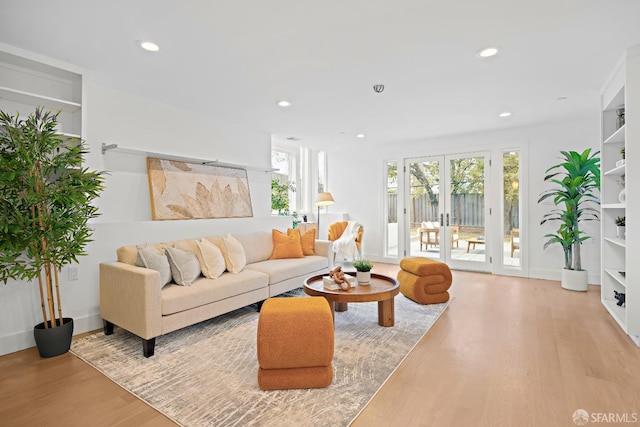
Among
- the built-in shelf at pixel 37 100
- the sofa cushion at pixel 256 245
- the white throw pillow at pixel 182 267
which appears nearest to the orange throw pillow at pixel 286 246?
the sofa cushion at pixel 256 245

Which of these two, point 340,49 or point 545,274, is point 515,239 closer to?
point 545,274

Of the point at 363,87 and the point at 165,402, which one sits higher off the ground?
the point at 363,87

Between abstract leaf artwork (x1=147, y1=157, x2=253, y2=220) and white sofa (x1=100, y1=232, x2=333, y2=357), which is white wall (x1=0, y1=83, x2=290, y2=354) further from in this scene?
white sofa (x1=100, y1=232, x2=333, y2=357)

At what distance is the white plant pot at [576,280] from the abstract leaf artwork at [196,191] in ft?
15.2

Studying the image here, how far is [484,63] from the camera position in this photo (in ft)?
9.50

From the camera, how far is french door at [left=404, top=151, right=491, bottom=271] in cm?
566

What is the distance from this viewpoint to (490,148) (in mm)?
5500

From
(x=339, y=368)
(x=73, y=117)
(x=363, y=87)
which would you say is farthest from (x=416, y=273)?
(x=73, y=117)

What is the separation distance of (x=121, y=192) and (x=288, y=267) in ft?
6.75

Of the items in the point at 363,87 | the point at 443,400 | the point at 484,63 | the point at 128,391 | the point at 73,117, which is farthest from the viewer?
the point at 363,87

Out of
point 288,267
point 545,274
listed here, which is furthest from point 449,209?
point 288,267

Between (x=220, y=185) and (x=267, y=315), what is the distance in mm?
2865

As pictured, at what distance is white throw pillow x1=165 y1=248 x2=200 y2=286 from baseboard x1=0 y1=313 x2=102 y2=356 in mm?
954

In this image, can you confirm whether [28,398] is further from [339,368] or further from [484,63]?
[484,63]
